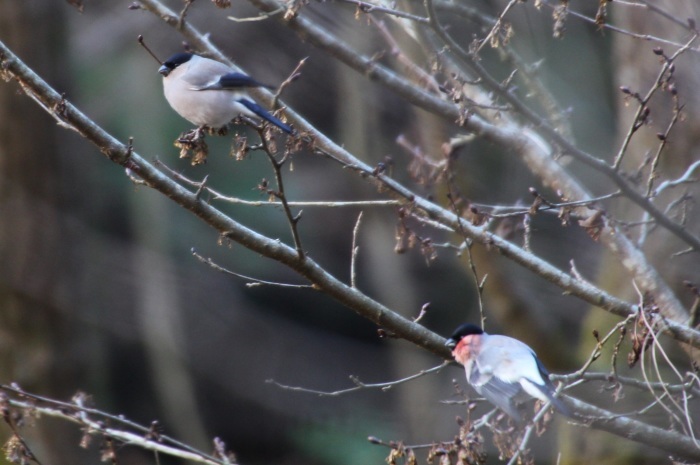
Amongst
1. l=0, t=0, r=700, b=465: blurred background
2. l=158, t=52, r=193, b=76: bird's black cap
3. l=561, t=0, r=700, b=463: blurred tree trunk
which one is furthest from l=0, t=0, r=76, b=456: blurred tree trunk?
l=561, t=0, r=700, b=463: blurred tree trunk

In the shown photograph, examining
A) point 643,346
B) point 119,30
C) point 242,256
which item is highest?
point 119,30

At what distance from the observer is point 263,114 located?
3.12 metres

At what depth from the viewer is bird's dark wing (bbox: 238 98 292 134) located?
2.89 m

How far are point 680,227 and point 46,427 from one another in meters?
4.18

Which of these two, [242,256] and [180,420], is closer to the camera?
[180,420]

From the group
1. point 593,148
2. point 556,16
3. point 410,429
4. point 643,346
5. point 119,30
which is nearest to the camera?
point 643,346

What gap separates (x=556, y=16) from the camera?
2689 millimetres

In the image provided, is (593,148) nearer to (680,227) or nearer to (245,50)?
(245,50)

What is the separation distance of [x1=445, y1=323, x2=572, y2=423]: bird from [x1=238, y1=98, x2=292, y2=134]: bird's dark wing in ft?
A: 2.91

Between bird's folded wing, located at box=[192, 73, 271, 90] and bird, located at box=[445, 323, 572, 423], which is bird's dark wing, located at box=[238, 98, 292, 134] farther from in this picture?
bird, located at box=[445, 323, 572, 423]

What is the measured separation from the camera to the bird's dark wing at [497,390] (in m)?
2.73

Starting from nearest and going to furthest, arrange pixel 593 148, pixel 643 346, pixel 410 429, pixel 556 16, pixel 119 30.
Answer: pixel 643 346 → pixel 556 16 → pixel 593 148 → pixel 410 429 → pixel 119 30

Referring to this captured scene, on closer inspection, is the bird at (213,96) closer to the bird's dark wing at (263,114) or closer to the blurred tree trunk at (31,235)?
the bird's dark wing at (263,114)

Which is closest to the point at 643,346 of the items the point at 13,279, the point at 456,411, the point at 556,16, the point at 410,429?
the point at 556,16
